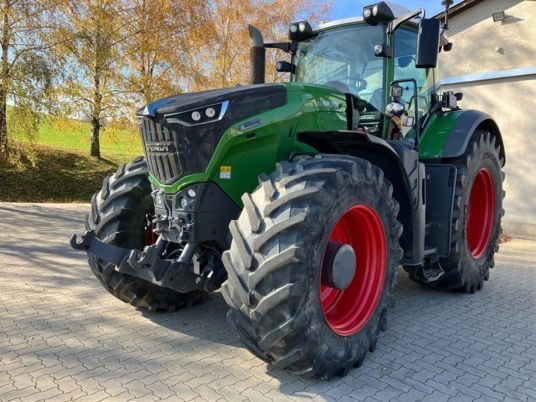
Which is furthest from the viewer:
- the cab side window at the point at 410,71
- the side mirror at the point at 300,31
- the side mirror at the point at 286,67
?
the side mirror at the point at 286,67

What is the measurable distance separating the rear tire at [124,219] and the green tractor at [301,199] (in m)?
0.01

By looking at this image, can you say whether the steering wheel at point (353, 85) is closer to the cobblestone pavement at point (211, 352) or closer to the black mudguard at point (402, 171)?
the black mudguard at point (402, 171)

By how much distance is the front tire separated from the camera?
102 inches

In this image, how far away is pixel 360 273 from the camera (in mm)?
3439

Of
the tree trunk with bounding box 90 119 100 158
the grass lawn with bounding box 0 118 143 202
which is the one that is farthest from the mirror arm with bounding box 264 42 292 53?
the tree trunk with bounding box 90 119 100 158

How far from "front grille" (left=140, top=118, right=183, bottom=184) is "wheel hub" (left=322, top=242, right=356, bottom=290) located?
1.08 m

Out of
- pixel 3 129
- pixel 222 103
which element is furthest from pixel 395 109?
pixel 3 129

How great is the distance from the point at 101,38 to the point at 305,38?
11.2m

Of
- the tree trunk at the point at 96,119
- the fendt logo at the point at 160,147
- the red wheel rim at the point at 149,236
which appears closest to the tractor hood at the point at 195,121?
the fendt logo at the point at 160,147

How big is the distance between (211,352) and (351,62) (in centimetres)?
264

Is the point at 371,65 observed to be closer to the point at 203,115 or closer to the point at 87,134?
the point at 203,115

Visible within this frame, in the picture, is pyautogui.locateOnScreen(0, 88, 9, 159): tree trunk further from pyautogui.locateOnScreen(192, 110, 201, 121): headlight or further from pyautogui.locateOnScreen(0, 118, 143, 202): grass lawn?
pyautogui.locateOnScreen(192, 110, 201, 121): headlight

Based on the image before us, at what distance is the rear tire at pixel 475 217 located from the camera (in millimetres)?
4492

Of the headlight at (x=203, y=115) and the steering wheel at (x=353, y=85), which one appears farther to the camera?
the steering wheel at (x=353, y=85)
